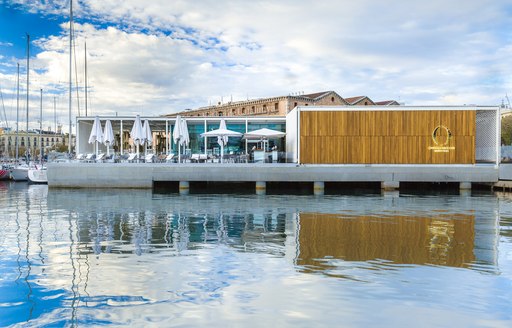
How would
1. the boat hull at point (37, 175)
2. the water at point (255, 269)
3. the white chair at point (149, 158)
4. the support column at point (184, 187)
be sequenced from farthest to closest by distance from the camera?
the boat hull at point (37, 175), the white chair at point (149, 158), the support column at point (184, 187), the water at point (255, 269)

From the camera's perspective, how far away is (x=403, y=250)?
10.2 m

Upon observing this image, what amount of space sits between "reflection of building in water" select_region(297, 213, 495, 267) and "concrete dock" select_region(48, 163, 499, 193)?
1041 centimetres

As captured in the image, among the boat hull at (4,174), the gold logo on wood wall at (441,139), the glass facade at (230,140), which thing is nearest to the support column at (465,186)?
the gold logo on wood wall at (441,139)

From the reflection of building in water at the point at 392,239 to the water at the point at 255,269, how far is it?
0.03 metres

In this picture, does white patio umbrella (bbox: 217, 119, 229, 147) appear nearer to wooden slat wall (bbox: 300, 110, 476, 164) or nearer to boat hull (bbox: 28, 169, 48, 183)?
wooden slat wall (bbox: 300, 110, 476, 164)

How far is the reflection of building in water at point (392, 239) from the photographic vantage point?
31.0 feet

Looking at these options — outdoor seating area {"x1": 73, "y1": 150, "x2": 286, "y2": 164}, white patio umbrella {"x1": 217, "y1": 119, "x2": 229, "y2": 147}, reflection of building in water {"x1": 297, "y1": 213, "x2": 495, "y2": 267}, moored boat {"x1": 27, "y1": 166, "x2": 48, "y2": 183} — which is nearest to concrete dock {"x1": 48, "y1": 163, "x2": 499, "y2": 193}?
outdoor seating area {"x1": 73, "y1": 150, "x2": 286, "y2": 164}

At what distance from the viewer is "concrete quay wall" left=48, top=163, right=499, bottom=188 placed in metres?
26.5

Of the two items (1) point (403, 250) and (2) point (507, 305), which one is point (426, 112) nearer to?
(1) point (403, 250)

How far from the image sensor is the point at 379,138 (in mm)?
27234

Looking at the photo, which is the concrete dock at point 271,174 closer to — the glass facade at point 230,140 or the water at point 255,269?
the glass facade at point 230,140

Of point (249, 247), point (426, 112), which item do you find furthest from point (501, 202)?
point (249, 247)

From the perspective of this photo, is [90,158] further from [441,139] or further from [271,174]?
[441,139]

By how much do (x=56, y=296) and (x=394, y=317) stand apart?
16.8 ft
